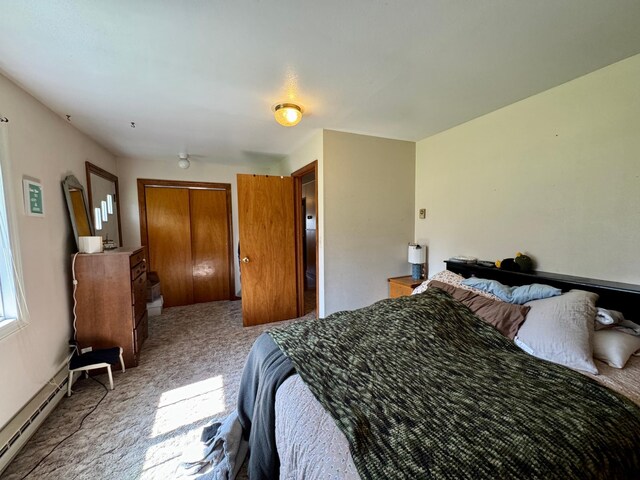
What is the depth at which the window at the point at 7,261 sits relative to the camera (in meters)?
1.57

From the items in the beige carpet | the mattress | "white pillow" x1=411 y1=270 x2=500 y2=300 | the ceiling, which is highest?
the ceiling

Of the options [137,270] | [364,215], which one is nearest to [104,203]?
[137,270]

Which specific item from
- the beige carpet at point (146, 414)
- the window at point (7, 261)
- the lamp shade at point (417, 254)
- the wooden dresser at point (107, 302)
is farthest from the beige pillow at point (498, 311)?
the window at point (7, 261)

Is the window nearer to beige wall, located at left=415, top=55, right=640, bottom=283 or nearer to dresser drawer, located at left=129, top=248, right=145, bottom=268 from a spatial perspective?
dresser drawer, located at left=129, top=248, right=145, bottom=268

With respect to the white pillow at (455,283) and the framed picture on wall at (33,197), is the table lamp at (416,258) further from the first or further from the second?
the framed picture on wall at (33,197)

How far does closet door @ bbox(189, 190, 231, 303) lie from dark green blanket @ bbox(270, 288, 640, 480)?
10.3ft

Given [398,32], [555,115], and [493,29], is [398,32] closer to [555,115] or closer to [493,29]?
[493,29]

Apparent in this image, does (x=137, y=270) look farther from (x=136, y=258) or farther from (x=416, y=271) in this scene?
(x=416, y=271)

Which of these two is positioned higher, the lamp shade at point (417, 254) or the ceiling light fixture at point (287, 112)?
the ceiling light fixture at point (287, 112)

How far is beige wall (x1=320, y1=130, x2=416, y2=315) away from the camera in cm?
279

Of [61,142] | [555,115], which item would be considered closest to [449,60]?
[555,115]

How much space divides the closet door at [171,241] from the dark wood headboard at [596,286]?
4135mm

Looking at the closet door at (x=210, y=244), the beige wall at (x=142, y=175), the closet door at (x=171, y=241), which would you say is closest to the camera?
the beige wall at (x=142, y=175)

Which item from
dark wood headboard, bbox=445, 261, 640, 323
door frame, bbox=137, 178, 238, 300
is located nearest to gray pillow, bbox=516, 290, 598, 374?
dark wood headboard, bbox=445, 261, 640, 323
